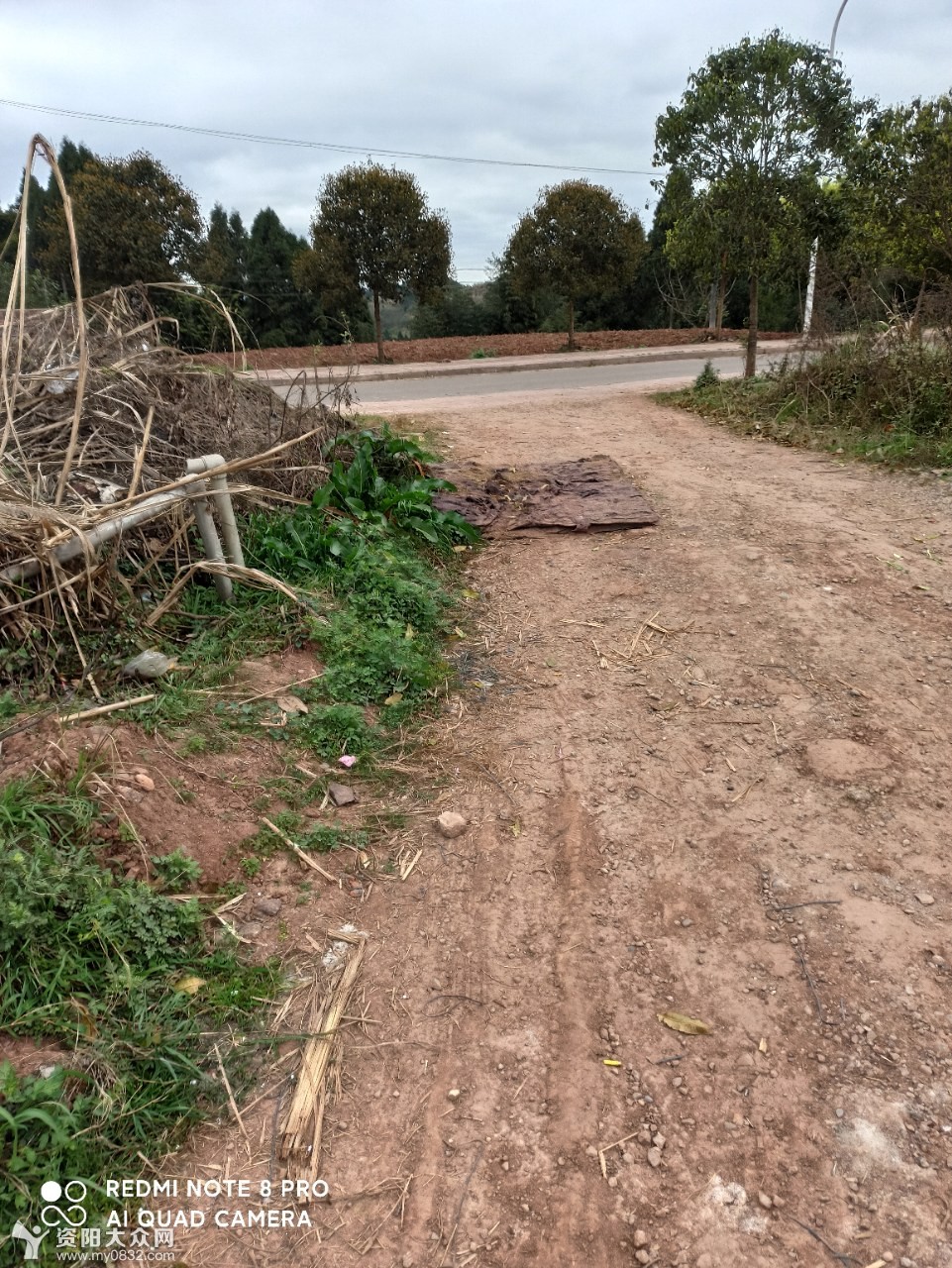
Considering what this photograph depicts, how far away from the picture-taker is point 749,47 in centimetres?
961

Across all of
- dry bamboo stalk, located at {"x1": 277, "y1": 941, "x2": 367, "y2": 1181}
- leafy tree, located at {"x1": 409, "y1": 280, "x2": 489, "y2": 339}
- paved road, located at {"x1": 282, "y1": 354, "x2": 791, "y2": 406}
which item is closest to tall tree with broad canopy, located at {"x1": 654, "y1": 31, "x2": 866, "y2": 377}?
paved road, located at {"x1": 282, "y1": 354, "x2": 791, "y2": 406}

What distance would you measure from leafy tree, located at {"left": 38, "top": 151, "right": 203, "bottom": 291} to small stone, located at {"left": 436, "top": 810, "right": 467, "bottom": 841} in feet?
63.5

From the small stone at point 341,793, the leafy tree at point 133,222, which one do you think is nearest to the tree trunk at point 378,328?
the leafy tree at point 133,222

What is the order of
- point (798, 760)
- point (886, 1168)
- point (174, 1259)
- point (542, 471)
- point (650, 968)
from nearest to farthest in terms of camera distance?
point (174, 1259) → point (886, 1168) → point (650, 968) → point (798, 760) → point (542, 471)

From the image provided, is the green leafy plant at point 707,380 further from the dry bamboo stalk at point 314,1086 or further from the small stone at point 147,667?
the dry bamboo stalk at point 314,1086

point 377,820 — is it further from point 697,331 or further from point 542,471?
point 697,331

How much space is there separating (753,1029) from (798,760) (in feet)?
4.35

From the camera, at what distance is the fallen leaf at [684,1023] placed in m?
2.07

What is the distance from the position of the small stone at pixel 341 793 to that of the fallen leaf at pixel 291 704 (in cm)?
45

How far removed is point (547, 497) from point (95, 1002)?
513cm

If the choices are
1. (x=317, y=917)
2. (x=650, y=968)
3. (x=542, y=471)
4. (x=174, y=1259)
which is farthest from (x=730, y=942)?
(x=542, y=471)

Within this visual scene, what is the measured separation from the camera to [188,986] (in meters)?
2.11

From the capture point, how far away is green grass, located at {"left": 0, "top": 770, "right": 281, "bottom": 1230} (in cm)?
168

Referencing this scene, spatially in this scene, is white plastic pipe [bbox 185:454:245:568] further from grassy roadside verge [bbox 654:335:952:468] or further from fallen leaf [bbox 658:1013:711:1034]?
grassy roadside verge [bbox 654:335:952:468]
